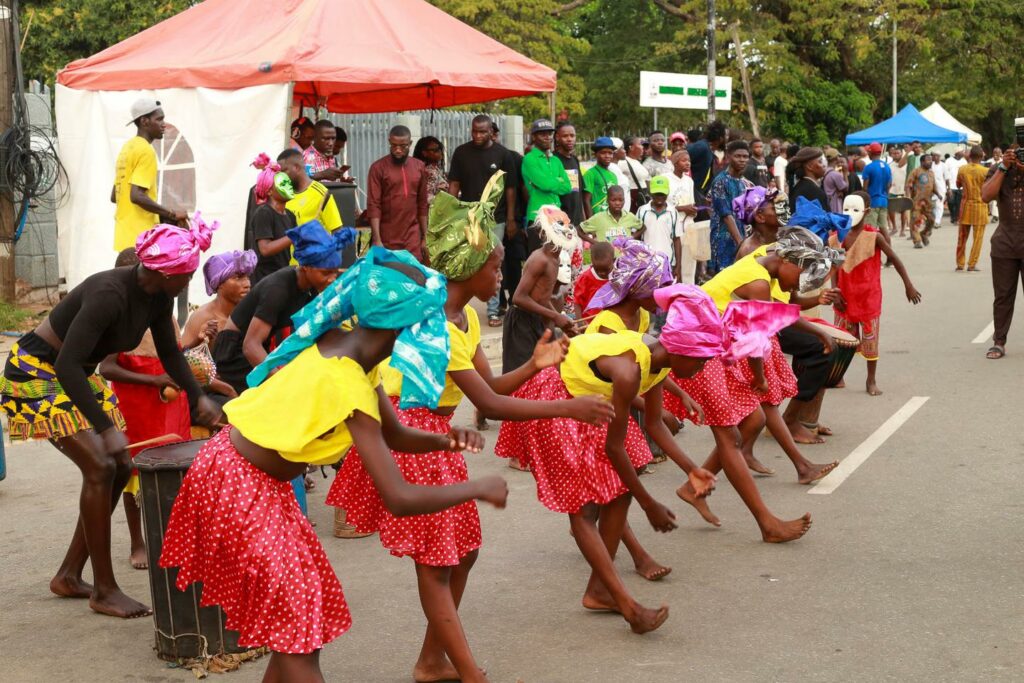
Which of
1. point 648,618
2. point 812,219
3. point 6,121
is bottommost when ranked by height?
point 648,618

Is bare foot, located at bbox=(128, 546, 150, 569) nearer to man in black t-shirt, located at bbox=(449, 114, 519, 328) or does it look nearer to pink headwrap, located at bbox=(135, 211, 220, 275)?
pink headwrap, located at bbox=(135, 211, 220, 275)

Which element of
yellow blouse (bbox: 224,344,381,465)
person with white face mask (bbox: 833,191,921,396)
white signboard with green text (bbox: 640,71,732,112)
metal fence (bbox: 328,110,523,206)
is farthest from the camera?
white signboard with green text (bbox: 640,71,732,112)

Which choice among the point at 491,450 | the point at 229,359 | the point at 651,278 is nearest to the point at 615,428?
the point at 651,278

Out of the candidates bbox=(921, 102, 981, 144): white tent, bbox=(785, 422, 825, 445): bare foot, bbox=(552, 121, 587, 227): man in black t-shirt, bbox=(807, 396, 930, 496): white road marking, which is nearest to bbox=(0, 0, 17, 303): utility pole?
bbox=(552, 121, 587, 227): man in black t-shirt

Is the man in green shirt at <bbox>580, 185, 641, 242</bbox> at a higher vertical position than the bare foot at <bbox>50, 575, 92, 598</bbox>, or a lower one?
higher

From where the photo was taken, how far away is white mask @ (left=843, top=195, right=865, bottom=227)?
994 centimetres

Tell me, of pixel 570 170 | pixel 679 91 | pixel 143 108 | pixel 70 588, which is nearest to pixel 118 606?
pixel 70 588

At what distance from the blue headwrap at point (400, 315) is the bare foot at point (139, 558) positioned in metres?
2.79

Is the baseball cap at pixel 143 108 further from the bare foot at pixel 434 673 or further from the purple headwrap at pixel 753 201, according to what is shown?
the bare foot at pixel 434 673

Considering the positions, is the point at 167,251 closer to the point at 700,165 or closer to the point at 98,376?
the point at 98,376

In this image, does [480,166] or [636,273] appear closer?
[636,273]

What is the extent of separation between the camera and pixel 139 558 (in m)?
6.24

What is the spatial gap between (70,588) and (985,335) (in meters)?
10.3

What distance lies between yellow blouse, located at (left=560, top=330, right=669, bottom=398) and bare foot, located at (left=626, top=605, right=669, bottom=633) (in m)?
0.89
